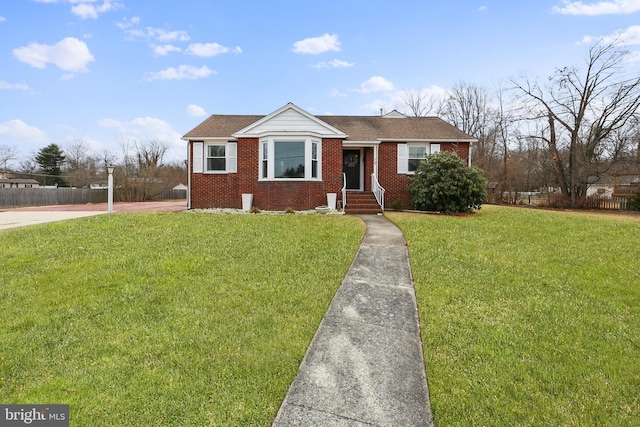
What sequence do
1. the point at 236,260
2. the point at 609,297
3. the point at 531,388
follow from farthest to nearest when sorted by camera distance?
the point at 236,260, the point at 609,297, the point at 531,388

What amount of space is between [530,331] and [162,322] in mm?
4384

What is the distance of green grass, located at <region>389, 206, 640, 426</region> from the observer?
8.76 feet

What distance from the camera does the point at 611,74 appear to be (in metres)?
21.7

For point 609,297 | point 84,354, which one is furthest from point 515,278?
point 84,354

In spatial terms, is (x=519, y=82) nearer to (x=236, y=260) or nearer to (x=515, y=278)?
(x=515, y=278)

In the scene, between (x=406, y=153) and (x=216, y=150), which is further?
(x=406, y=153)

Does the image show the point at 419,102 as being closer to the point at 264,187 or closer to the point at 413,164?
the point at 413,164

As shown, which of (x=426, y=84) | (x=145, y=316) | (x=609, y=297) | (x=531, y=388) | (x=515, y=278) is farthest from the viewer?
(x=426, y=84)

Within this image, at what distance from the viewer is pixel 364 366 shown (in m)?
3.29

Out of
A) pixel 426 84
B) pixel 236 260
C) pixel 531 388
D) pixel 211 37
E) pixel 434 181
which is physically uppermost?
pixel 426 84

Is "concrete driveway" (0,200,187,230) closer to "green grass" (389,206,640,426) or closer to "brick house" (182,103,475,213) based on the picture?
"brick house" (182,103,475,213)

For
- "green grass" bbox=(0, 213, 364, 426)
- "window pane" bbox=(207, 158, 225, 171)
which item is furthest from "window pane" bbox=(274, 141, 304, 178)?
"green grass" bbox=(0, 213, 364, 426)

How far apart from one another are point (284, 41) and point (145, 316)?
16108 millimetres

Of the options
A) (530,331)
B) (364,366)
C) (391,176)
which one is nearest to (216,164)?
(391,176)
